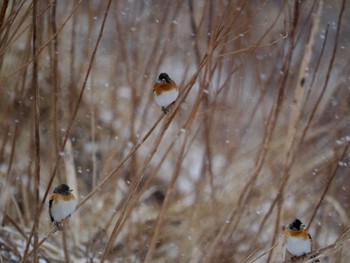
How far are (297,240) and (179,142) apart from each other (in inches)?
31.9

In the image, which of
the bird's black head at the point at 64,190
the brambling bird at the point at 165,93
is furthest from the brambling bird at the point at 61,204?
the brambling bird at the point at 165,93

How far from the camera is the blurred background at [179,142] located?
4.24ft

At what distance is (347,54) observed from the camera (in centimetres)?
321

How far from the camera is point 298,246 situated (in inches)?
60.2

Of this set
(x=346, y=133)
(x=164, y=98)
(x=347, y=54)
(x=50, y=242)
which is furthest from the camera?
(x=347, y=54)

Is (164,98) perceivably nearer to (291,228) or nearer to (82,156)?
(291,228)

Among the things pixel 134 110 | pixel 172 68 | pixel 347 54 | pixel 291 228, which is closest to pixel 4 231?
pixel 134 110

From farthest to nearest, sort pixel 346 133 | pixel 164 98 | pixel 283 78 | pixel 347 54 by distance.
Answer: pixel 347 54, pixel 346 133, pixel 164 98, pixel 283 78

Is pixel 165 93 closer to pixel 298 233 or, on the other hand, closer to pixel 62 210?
pixel 62 210

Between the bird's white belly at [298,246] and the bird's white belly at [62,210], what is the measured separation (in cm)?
62

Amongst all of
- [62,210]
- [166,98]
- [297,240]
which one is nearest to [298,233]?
[297,240]

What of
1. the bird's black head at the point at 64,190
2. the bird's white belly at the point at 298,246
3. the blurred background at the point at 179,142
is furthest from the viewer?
the bird's black head at the point at 64,190

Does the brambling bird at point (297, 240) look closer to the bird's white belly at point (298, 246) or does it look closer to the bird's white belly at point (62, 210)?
the bird's white belly at point (298, 246)

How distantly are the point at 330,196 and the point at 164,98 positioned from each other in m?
0.76
